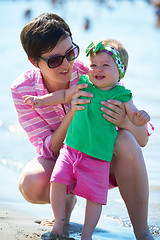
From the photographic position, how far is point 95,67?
2826mm

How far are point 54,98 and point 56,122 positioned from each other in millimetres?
373

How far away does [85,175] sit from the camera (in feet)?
9.07

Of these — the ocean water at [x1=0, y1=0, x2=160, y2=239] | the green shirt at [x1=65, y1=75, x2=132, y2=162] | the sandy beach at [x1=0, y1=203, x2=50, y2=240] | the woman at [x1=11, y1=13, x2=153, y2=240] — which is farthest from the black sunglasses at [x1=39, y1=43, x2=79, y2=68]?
the ocean water at [x1=0, y1=0, x2=160, y2=239]

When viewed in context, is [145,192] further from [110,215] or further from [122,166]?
[110,215]

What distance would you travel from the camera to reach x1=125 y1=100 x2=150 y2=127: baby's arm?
2721 mm

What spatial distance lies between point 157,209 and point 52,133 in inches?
45.6

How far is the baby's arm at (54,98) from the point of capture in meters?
2.95

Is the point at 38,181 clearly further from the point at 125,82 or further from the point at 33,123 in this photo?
the point at 125,82

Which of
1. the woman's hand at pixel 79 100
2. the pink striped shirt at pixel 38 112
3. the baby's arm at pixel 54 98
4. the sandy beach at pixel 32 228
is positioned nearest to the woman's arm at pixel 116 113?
the woman's hand at pixel 79 100

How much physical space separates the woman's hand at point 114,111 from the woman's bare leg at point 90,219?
1.62 ft

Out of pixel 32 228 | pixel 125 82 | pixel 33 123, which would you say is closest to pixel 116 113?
pixel 33 123

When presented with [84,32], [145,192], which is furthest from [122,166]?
[84,32]

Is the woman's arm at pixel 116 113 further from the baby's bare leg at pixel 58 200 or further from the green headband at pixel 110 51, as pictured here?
the baby's bare leg at pixel 58 200

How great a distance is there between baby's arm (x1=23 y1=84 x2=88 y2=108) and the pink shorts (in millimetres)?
373
